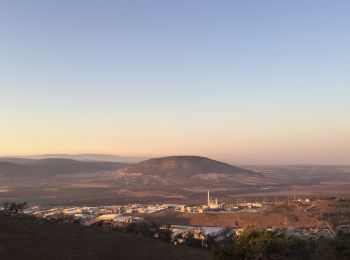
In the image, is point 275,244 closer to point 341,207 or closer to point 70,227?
point 70,227

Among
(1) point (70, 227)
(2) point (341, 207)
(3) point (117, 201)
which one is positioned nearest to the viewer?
(1) point (70, 227)

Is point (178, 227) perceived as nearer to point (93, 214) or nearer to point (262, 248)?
point (93, 214)

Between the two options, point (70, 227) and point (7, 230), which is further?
point (70, 227)

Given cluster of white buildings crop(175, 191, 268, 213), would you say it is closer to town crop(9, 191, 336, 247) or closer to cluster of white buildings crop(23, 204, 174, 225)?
town crop(9, 191, 336, 247)

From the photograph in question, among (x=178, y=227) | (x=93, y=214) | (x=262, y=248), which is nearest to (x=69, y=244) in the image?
(x=262, y=248)

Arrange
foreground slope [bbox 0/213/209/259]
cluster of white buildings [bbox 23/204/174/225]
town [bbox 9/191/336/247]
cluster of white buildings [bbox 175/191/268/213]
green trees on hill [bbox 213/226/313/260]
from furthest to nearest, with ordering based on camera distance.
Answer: cluster of white buildings [bbox 175/191/268/213] → cluster of white buildings [bbox 23/204/174/225] → town [bbox 9/191/336/247] → foreground slope [bbox 0/213/209/259] → green trees on hill [bbox 213/226/313/260]

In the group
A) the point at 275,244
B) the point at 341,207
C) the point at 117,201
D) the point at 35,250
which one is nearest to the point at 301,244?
the point at 275,244

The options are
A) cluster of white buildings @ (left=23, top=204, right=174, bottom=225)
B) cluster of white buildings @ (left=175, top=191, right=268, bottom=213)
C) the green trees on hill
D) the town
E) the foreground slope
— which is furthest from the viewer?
cluster of white buildings @ (left=175, top=191, right=268, bottom=213)

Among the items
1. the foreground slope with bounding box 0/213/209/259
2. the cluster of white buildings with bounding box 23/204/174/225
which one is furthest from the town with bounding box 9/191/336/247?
the foreground slope with bounding box 0/213/209/259

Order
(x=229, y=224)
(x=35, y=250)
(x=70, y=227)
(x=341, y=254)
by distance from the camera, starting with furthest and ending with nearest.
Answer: (x=229, y=224) → (x=70, y=227) → (x=35, y=250) → (x=341, y=254)
